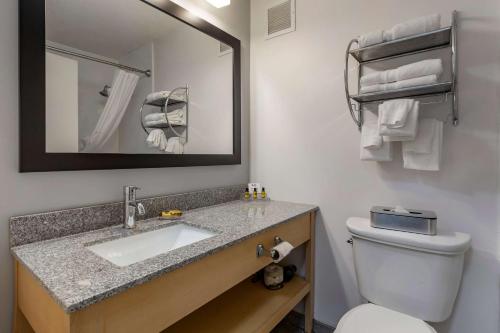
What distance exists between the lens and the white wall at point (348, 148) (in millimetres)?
1104

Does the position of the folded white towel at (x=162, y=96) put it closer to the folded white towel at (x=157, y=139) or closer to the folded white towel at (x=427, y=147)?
the folded white towel at (x=157, y=139)

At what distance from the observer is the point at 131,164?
1167 millimetres

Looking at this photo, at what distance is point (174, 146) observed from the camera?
1378 mm

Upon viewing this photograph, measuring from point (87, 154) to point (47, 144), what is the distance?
132 millimetres

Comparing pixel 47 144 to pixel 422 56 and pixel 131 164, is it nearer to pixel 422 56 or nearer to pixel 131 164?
pixel 131 164

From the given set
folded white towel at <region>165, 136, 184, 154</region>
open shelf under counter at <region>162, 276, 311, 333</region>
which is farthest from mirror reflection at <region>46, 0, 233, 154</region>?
open shelf under counter at <region>162, 276, 311, 333</region>

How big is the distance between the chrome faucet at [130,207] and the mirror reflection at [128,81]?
18cm

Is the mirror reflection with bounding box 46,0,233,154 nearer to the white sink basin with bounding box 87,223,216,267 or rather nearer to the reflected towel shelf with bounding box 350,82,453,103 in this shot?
the white sink basin with bounding box 87,223,216,267

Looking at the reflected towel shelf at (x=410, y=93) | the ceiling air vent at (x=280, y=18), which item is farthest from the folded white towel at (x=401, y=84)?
the ceiling air vent at (x=280, y=18)

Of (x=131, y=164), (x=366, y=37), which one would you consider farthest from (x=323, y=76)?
(x=131, y=164)

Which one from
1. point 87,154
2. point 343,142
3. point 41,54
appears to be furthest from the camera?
point 343,142

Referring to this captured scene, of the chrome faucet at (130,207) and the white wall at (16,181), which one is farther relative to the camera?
the chrome faucet at (130,207)

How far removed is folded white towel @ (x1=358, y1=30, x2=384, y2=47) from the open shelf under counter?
52.5 inches

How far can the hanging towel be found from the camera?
1.24 metres
